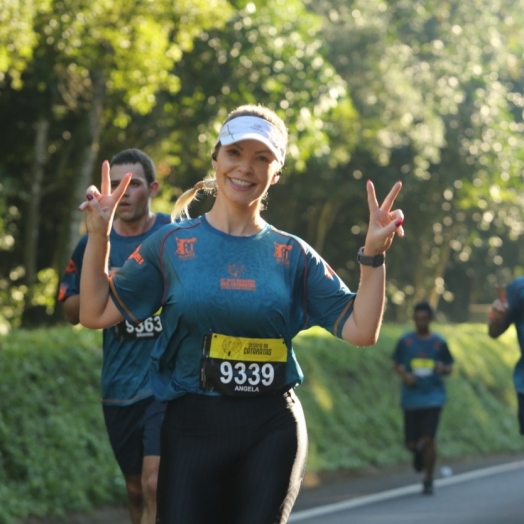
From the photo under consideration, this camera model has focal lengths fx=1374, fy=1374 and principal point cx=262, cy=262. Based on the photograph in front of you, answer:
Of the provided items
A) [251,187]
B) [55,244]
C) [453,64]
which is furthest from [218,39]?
[251,187]

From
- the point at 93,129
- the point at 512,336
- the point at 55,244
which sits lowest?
the point at 512,336

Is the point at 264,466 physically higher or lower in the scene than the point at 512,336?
higher

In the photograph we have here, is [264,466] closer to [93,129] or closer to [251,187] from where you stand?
[251,187]

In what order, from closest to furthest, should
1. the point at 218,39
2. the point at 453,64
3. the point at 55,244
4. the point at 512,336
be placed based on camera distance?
the point at 218,39 → the point at 55,244 → the point at 453,64 → the point at 512,336

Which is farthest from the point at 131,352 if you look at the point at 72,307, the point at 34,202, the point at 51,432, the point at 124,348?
the point at 34,202

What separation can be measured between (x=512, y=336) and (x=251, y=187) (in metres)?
32.5

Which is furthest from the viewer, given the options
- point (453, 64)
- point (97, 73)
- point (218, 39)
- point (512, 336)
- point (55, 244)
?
point (512, 336)

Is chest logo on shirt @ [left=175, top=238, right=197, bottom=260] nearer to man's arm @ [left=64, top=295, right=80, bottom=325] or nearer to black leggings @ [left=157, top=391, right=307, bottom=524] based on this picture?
black leggings @ [left=157, top=391, right=307, bottom=524]

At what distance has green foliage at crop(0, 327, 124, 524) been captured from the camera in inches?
435

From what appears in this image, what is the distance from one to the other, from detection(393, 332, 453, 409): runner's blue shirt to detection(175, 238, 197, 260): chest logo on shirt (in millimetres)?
10886

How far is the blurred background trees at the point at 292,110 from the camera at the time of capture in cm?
1717

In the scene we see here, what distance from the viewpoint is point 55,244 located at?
2439cm

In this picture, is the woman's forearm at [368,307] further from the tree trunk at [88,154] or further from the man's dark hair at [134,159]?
the tree trunk at [88,154]

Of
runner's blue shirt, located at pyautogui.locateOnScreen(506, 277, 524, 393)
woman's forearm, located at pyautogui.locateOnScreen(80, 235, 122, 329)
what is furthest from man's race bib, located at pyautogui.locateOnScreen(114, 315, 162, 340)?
runner's blue shirt, located at pyautogui.locateOnScreen(506, 277, 524, 393)
